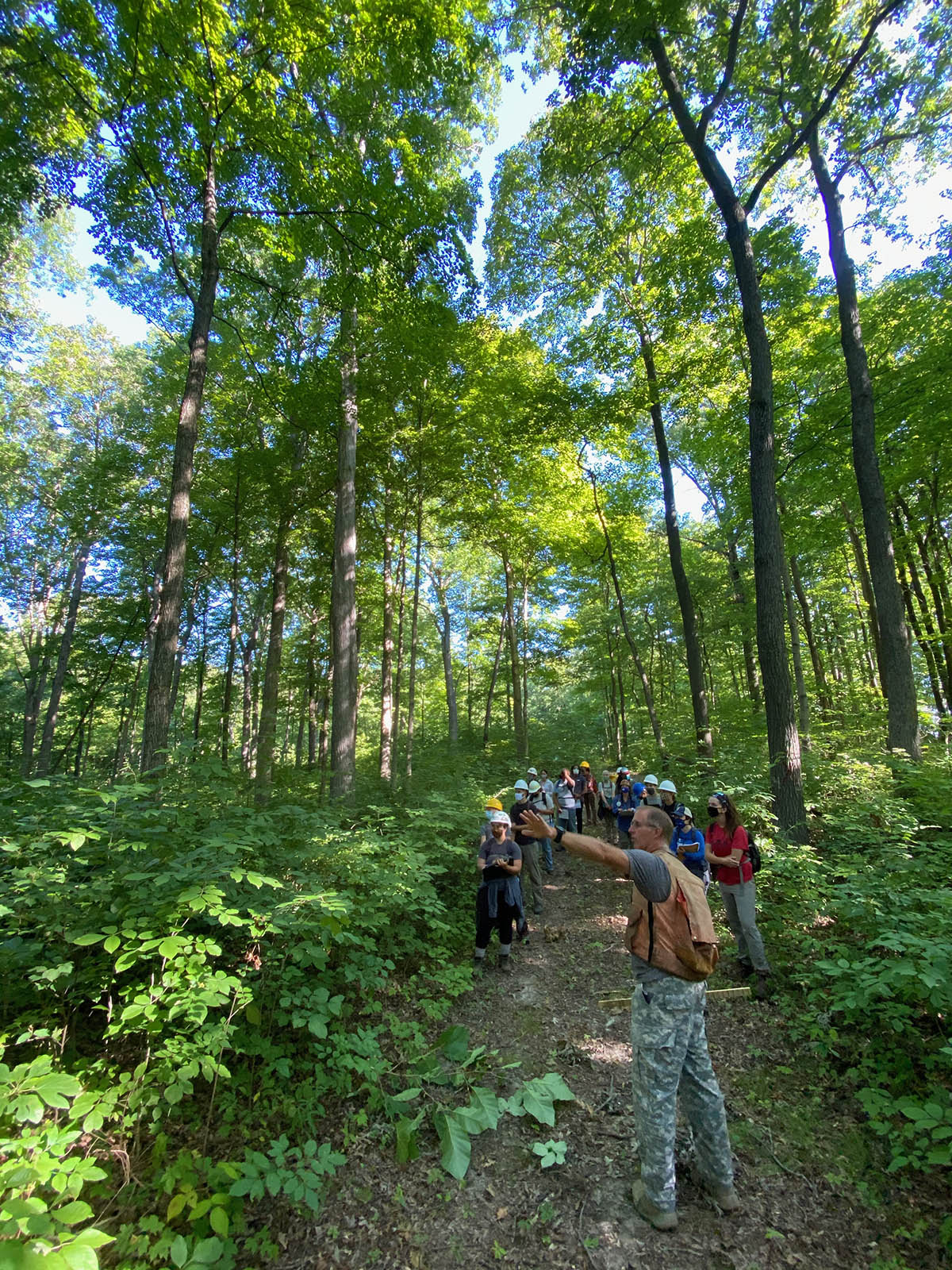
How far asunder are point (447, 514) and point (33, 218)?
588 inches

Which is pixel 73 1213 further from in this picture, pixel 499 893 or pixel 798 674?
pixel 798 674

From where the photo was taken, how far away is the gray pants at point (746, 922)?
4.97m

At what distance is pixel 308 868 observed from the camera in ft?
15.4

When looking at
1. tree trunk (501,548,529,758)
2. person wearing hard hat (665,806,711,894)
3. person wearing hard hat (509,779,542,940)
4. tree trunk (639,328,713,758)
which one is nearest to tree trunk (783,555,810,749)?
tree trunk (639,328,713,758)

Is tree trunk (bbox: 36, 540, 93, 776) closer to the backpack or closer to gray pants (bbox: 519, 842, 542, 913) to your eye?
gray pants (bbox: 519, 842, 542, 913)

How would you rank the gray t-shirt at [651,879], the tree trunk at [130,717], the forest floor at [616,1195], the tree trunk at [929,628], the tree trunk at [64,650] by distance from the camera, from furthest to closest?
1. the tree trunk at [130,717]
2. the tree trunk at [64,650]
3. the tree trunk at [929,628]
4. the gray t-shirt at [651,879]
5. the forest floor at [616,1195]

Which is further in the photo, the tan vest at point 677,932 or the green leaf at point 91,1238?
the tan vest at point 677,932

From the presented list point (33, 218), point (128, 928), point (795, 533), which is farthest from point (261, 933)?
point (33, 218)

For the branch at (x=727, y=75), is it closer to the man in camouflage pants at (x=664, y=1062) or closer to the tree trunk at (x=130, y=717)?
the man in camouflage pants at (x=664, y=1062)

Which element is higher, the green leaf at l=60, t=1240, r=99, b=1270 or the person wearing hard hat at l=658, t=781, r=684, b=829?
the person wearing hard hat at l=658, t=781, r=684, b=829

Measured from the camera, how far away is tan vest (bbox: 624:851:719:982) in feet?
9.52

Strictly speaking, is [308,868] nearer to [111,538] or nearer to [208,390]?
[208,390]

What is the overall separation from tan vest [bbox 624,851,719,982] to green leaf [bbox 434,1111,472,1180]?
66.6 inches

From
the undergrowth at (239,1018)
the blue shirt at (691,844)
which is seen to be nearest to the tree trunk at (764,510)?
the blue shirt at (691,844)
